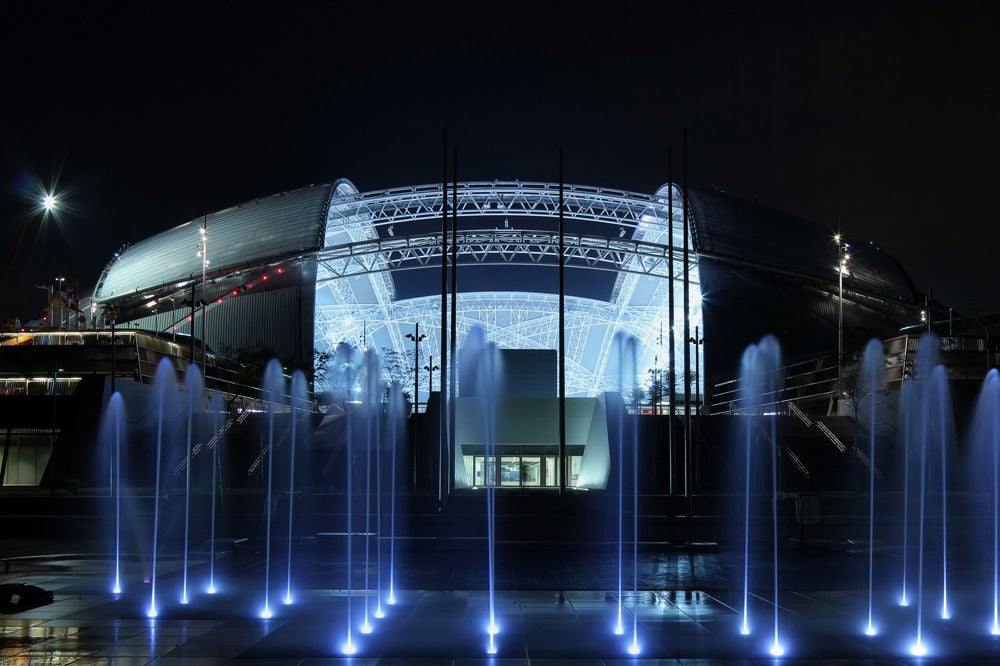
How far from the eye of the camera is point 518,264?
178ft

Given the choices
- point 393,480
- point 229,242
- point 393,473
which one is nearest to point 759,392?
point 393,473

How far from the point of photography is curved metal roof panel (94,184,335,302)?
5256cm

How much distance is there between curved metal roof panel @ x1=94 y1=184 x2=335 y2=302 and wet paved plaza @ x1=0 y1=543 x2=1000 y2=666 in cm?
3717

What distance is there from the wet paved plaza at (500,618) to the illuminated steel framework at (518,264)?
1067 inches

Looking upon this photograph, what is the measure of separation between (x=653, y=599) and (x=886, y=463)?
23358 mm

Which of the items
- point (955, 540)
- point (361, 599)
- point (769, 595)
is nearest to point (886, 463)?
point (955, 540)

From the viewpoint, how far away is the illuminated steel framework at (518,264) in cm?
5112

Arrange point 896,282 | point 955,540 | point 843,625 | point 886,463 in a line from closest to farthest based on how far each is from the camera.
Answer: point 843,625 < point 955,540 < point 886,463 < point 896,282

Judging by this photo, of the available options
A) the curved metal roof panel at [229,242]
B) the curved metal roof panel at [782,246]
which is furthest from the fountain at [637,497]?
the curved metal roof panel at [229,242]

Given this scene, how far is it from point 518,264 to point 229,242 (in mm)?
16992

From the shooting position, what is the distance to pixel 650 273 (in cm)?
5459

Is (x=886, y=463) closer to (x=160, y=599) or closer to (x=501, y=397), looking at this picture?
(x=501, y=397)

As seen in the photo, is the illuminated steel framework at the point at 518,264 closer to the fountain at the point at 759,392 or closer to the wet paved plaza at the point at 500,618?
the fountain at the point at 759,392

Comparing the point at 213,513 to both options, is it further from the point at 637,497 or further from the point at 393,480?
the point at 637,497
